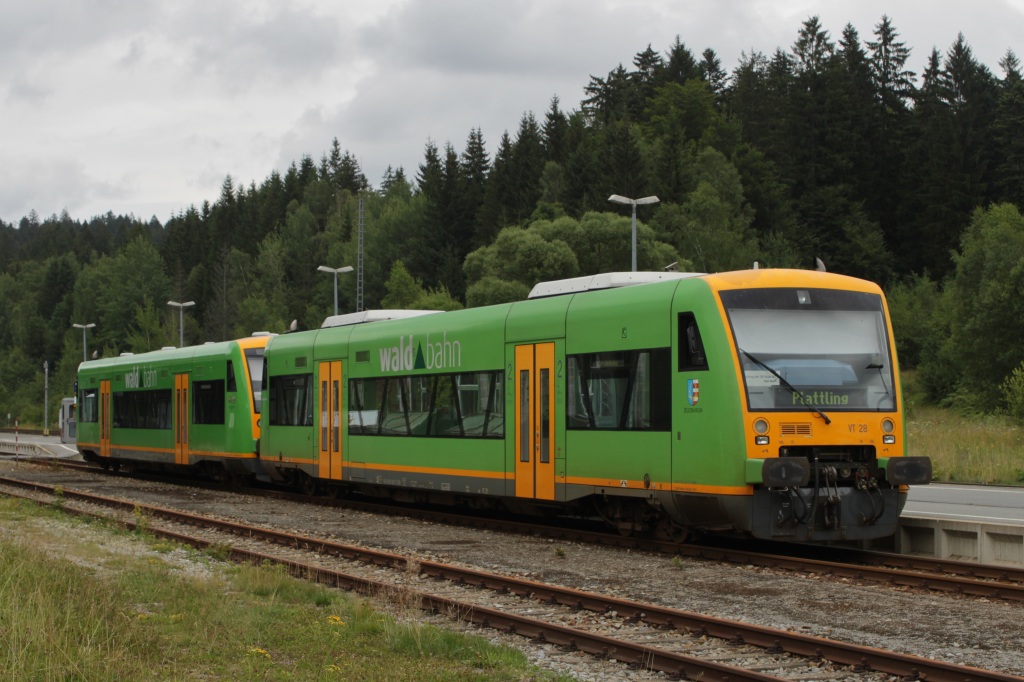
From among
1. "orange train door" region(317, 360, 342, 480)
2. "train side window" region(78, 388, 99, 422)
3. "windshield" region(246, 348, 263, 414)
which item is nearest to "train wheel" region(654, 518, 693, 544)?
"orange train door" region(317, 360, 342, 480)

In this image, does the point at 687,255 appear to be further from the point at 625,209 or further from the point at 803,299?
the point at 803,299

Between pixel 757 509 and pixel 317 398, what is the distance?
11971 millimetres

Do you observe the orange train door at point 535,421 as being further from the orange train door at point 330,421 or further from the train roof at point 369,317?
the orange train door at point 330,421

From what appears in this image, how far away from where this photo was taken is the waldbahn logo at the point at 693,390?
45.1 feet

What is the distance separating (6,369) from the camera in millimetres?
123938

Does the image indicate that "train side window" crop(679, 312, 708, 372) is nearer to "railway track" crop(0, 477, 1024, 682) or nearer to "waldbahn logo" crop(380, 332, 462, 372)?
"railway track" crop(0, 477, 1024, 682)

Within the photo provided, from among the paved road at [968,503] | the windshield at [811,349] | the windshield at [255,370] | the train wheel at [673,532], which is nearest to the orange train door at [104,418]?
the windshield at [255,370]

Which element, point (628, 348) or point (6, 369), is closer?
point (628, 348)

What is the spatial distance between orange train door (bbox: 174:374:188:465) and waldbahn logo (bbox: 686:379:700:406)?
18600mm

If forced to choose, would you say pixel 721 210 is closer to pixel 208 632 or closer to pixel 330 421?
pixel 330 421

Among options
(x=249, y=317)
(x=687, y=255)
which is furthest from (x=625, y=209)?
(x=249, y=317)

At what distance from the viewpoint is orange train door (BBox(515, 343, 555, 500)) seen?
16500 millimetres

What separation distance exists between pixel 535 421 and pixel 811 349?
168 inches

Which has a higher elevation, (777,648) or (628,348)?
(628,348)
